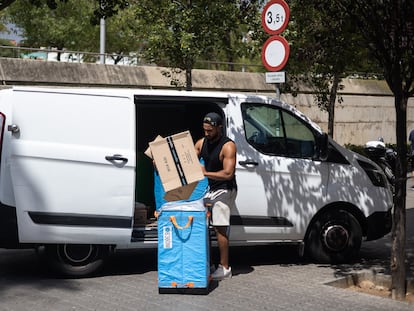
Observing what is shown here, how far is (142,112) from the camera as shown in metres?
8.53

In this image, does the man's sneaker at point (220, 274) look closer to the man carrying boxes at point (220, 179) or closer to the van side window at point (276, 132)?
the man carrying boxes at point (220, 179)

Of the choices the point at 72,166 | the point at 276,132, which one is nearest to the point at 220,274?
the point at 276,132

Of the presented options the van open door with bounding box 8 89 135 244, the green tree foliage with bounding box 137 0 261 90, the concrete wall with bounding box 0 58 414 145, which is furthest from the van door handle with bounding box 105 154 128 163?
the concrete wall with bounding box 0 58 414 145

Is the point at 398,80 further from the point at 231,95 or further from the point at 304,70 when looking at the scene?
the point at 304,70

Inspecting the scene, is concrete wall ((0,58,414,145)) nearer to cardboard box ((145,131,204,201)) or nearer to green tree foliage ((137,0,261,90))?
green tree foliage ((137,0,261,90))

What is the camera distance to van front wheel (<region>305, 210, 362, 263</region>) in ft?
26.3

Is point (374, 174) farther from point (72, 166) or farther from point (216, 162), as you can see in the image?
point (72, 166)

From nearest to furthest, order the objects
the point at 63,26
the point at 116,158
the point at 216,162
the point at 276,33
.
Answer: the point at 116,158
the point at 216,162
the point at 276,33
the point at 63,26

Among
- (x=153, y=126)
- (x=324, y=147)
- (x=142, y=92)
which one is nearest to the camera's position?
(x=142, y=92)

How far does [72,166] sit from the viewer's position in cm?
696

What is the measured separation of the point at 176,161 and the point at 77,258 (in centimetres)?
149

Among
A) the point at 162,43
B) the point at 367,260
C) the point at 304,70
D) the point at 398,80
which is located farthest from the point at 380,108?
the point at 398,80

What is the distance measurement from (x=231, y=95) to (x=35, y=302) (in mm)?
3121

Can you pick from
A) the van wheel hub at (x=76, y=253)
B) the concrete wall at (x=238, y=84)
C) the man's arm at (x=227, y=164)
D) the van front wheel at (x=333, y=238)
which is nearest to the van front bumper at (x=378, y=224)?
the van front wheel at (x=333, y=238)
